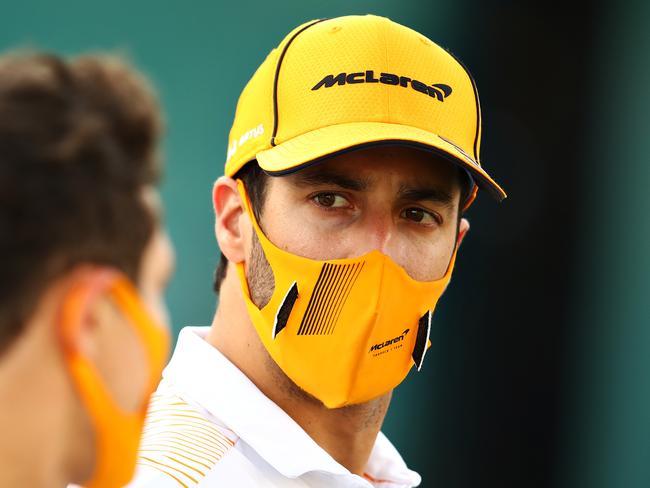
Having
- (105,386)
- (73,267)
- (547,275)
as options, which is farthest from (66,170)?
(547,275)

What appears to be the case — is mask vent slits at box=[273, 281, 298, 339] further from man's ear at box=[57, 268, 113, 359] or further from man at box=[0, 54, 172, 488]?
man's ear at box=[57, 268, 113, 359]

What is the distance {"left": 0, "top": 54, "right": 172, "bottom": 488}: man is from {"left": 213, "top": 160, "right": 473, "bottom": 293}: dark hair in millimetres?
967

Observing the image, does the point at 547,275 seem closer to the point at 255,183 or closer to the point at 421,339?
the point at 421,339

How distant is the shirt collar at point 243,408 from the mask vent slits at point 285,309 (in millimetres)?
146

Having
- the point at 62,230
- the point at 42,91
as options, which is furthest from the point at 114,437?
the point at 42,91

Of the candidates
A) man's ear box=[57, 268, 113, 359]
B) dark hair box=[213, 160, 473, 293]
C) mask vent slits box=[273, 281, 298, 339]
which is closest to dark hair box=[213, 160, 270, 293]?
dark hair box=[213, 160, 473, 293]

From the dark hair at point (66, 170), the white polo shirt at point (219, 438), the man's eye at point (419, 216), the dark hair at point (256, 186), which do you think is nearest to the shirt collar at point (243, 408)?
the white polo shirt at point (219, 438)

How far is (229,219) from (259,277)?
22cm

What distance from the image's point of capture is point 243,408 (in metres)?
2.23

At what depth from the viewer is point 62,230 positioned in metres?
1.30

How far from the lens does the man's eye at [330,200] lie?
92.2 inches

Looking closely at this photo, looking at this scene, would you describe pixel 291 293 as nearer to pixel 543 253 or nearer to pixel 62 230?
pixel 62 230

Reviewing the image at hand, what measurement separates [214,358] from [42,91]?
1.13m

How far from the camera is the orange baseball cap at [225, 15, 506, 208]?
2293mm
